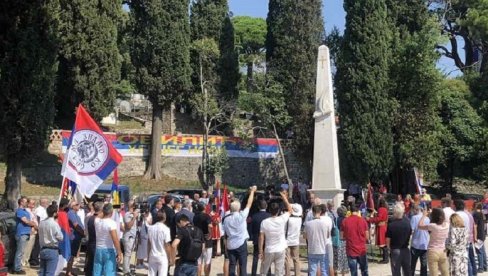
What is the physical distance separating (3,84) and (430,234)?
15389 mm

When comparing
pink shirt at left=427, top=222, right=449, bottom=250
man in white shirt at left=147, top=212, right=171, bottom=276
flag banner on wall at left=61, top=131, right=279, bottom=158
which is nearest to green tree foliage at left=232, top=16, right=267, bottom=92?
flag banner on wall at left=61, top=131, right=279, bottom=158

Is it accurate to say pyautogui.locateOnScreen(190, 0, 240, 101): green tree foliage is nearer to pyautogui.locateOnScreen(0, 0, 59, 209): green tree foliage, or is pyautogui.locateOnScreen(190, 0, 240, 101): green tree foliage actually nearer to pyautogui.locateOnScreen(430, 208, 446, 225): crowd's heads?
pyautogui.locateOnScreen(0, 0, 59, 209): green tree foliage

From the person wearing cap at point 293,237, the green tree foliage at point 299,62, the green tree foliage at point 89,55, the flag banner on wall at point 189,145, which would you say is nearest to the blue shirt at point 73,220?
the person wearing cap at point 293,237

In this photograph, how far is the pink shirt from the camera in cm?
1165

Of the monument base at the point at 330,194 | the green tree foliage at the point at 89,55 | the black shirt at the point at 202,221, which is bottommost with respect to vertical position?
the black shirt at the point at 202,221

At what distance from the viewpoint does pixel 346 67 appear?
35156 millimetres

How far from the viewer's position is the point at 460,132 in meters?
37.7

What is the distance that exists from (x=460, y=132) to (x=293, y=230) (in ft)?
88.8

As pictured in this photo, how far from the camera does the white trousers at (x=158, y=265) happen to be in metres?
11.0

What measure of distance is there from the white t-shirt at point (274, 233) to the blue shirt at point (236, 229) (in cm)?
47

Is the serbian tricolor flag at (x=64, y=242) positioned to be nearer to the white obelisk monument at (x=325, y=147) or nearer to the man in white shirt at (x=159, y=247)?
the man in white shirt at (x=159, y=247)

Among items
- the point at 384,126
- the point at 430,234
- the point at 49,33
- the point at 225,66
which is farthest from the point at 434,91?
the point at 430,234

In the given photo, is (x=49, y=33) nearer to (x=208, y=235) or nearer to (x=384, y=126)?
(x=208, y=235)

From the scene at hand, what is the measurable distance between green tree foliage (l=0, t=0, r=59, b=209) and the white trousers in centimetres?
1274
